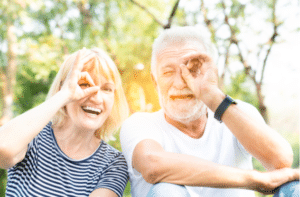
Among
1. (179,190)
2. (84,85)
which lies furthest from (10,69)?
(179,190)

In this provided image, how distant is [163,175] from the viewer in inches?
65.0

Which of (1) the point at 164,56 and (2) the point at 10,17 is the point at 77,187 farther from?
(2) the point at 10,17

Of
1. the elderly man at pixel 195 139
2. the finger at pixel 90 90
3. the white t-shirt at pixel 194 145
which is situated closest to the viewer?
the elderly man at pixel 195 139

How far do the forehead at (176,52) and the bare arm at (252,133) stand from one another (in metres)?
0.35

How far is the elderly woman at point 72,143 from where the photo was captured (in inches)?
75.2

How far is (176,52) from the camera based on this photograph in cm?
234

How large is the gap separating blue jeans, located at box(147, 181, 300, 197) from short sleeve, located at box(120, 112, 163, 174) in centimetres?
41

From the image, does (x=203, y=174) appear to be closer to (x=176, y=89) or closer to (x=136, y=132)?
(x=136, y=132)

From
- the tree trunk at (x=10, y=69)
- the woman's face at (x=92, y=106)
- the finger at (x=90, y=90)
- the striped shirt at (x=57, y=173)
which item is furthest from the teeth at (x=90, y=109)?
the tree trunk at (x=10, y=69)

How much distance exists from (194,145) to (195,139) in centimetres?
6

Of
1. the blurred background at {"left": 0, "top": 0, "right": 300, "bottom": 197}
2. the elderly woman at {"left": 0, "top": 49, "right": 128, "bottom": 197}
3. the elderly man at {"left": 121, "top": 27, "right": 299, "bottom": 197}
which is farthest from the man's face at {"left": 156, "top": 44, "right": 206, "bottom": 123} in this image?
the blurred background at {"left": 0, "top": 0, "right": 300, "bottom": 197}

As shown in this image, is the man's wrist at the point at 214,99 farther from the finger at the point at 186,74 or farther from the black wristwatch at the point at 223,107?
the finger at the point at 186,74

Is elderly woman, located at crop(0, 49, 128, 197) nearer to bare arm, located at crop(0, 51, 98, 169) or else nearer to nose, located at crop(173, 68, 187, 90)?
bare arm, located at crop(0, 51, 98, 169)

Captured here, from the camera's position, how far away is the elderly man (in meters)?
1.58
